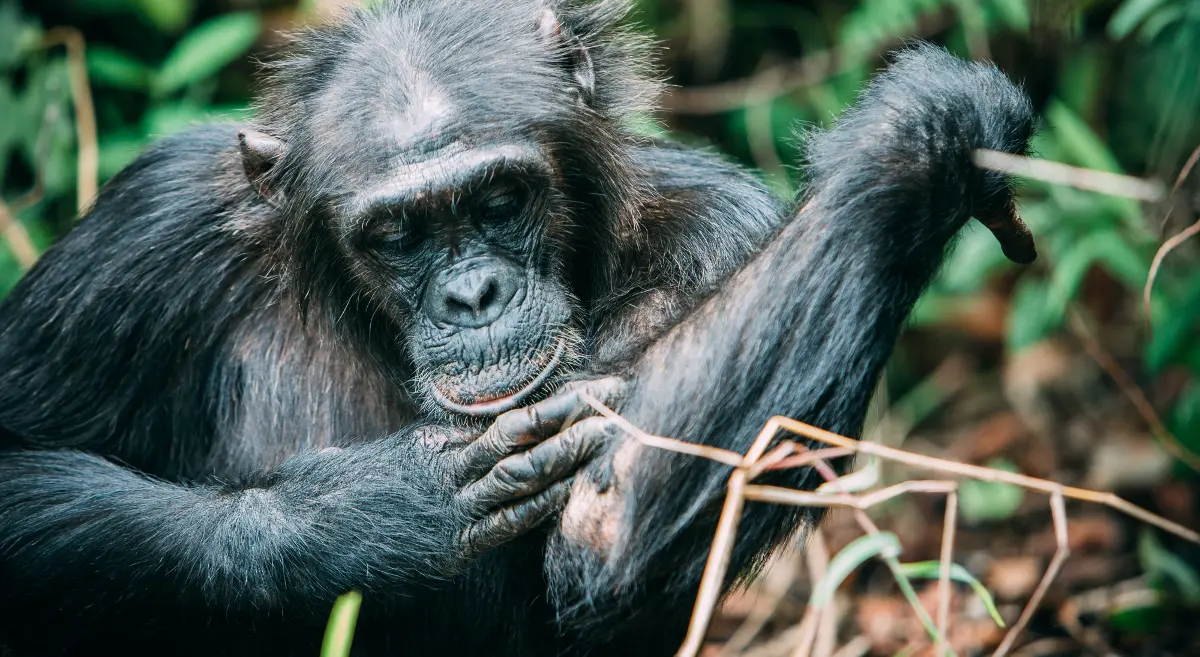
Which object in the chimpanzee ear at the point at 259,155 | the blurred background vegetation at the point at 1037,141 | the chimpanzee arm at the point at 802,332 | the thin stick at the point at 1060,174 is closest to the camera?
the thin stick at the point at 1060,174

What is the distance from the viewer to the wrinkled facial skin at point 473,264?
3695 millimetres

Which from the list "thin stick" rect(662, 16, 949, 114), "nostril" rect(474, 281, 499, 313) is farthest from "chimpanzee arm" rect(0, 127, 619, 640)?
"thin stick" rect(662, 16, 949, 114)

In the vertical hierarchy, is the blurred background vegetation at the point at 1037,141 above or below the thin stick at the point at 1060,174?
below

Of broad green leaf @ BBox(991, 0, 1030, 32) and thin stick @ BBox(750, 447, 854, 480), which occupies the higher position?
thin stick @ BBox(750, 447, 854, 480)

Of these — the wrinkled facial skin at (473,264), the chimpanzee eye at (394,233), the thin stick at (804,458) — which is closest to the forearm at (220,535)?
the wrinkled facial skin at (473,264)

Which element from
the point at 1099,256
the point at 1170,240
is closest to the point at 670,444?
the point at 1170,240

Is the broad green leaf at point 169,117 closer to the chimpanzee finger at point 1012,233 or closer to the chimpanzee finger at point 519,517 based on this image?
the chimpanzee finger at point 519,517

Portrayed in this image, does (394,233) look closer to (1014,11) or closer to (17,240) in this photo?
(17,240)

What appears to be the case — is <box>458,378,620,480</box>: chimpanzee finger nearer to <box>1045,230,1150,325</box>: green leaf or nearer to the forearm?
the forearm

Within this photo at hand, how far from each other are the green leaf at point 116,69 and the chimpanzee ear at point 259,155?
2.71 metres

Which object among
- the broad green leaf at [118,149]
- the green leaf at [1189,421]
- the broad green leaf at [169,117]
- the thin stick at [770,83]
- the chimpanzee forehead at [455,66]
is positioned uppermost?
the chimpanzee forehead at [455,66]

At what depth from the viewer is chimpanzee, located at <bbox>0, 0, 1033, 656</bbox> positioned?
3.41 metres

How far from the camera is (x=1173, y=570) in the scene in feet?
16.9

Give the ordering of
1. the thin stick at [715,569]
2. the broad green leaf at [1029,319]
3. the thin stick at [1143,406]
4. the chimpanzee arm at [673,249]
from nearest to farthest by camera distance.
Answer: the thin stick at [715,569]
the chimpanzee arm at [673,249]
the thin stick at [1143,406]
the broad green leaf at [1029,319]
